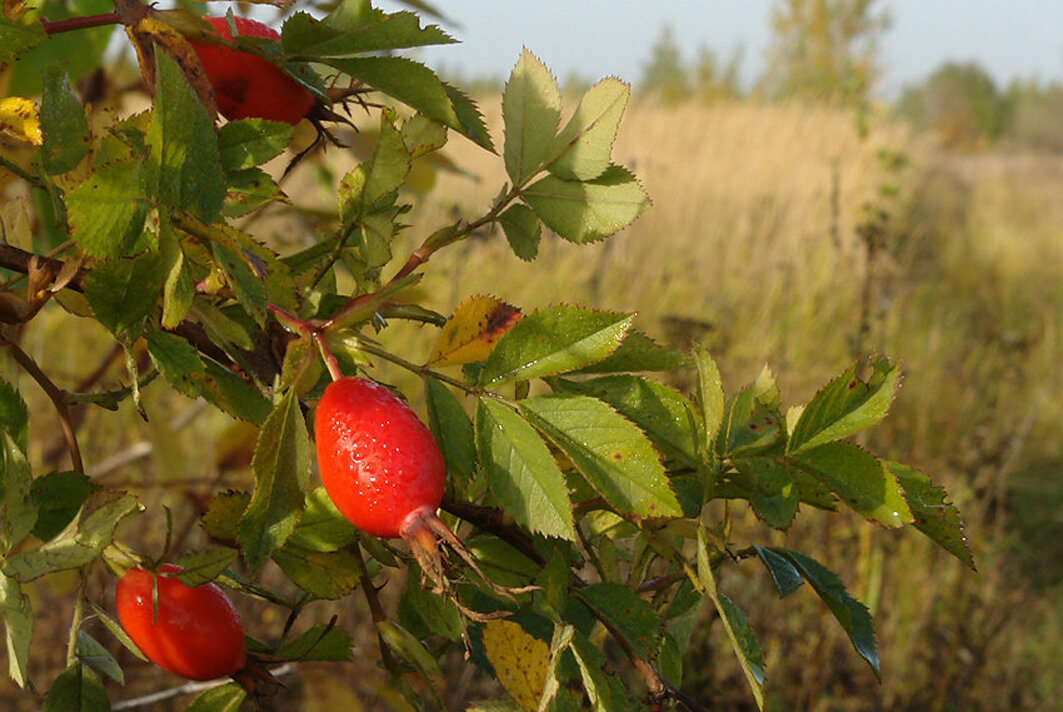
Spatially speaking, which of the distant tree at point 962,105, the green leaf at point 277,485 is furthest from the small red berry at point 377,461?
the distant tree at point 962,105

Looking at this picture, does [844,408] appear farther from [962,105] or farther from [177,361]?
[962,105]

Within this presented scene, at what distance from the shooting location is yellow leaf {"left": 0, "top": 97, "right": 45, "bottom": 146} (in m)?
0.31

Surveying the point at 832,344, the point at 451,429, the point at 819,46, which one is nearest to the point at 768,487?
the point at 451,429

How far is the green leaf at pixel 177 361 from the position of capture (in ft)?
0.95

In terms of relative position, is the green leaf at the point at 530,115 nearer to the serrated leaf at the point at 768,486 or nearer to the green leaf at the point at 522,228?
the green leaf at the point at 522,228

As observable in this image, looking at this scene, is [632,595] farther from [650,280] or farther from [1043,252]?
[1043,252]

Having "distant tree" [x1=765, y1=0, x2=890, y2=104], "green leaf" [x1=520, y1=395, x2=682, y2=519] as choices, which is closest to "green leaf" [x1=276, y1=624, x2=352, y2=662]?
"green leaf" [x1=520, y1=395, x2=682, y2=519]

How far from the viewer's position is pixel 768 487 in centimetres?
32

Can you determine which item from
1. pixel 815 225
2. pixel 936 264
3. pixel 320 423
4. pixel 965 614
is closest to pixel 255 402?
pixel 320 423

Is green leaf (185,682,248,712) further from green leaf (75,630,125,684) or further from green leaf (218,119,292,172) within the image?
green leaf (218,119,292,172)

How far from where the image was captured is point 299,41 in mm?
305

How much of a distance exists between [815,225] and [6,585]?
5.15 meters

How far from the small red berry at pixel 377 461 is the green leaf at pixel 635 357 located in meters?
0.08

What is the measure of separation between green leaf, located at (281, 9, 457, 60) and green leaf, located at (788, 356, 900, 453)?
0.55 feet
